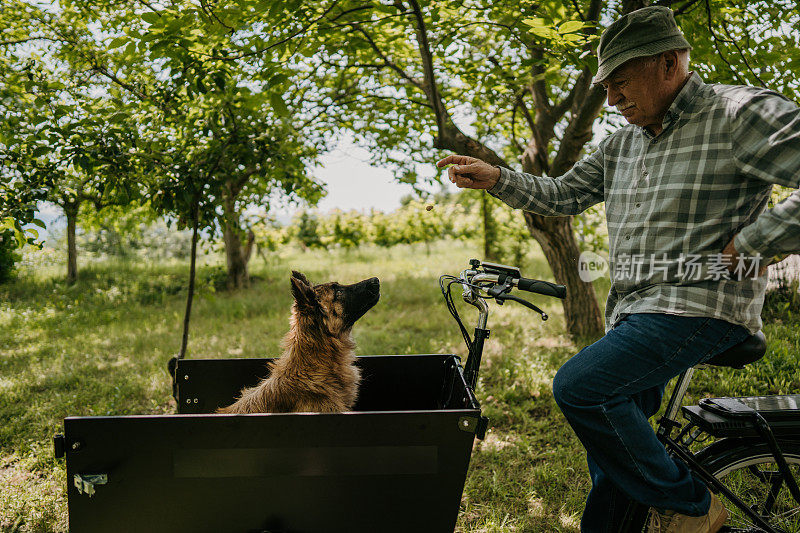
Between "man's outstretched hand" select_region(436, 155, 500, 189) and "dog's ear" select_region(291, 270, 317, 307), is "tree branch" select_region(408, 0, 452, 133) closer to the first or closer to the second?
"man's outstretched hand" select_region(436, 155, 500, 189)

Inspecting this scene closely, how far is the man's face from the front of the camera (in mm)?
1976

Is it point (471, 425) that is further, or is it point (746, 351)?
point (746, 351)

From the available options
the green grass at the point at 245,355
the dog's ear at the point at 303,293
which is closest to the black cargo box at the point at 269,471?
the dog's ear at the point at 303,293

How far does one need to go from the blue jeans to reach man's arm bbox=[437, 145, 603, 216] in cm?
77

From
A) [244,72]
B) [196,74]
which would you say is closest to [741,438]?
[196,74]

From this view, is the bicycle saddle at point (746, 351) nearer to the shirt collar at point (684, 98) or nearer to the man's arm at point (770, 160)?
the man's arm at point (770, 160)

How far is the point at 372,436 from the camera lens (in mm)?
1858

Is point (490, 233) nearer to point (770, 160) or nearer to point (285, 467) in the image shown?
point (770, 160)

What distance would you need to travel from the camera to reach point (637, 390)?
6.39 feet

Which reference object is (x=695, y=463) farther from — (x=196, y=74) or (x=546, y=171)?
(x=546, y=171)

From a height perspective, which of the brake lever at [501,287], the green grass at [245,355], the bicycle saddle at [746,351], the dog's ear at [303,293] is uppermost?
the brake lever at [501,287]

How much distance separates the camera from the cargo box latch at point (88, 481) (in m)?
1.80

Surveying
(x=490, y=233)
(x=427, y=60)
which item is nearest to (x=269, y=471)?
(x=427, y=60)

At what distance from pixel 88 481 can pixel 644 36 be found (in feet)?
8.84
